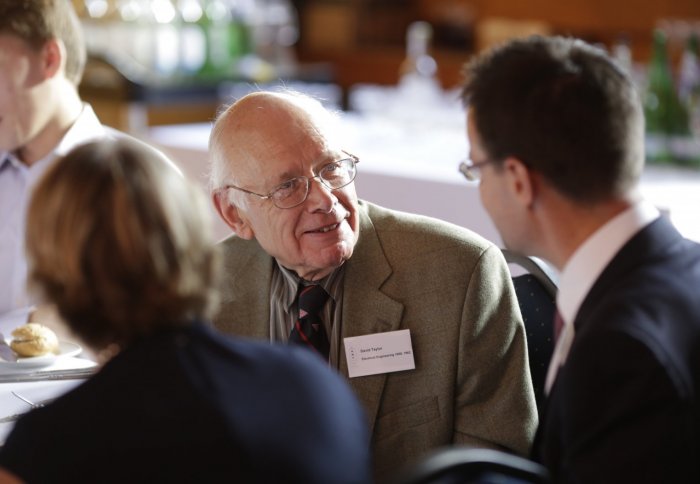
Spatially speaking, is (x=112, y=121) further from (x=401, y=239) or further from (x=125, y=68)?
(x=401, y=239)

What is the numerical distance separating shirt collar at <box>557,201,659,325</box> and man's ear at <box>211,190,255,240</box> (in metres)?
0.88

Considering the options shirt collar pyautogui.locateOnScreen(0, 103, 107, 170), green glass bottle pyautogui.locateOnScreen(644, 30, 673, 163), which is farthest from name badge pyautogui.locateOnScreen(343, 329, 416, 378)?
green glass bottle pyautogui.locateOnScreen(644, 30, 673, 163)

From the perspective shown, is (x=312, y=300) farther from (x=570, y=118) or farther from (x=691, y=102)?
(x=691, y=102)

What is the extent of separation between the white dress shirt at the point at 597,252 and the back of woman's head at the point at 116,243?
21.6 inches

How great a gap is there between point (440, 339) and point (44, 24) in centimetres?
152

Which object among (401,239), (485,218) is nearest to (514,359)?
(401,239)

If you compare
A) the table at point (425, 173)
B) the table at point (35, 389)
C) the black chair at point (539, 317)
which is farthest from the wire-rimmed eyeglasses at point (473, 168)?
the table at point (425, 173)

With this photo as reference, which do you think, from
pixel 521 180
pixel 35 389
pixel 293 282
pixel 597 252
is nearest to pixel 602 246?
pixel 597 252

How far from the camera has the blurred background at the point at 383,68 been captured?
348 centimetres

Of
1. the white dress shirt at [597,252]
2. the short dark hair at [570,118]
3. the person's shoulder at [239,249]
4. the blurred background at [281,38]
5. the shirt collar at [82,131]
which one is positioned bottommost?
the blurred background at [281,38]

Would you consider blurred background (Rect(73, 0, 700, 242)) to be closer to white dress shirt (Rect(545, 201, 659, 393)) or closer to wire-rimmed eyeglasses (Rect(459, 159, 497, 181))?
wire-rimmed eyeglasses (Rect(459, 159, 497, 181))

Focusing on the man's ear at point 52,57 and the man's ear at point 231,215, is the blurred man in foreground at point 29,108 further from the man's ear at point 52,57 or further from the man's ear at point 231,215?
the man's ear at point 231,215

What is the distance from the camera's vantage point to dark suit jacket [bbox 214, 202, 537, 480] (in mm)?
1974

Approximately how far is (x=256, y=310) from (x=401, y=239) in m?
0.36
